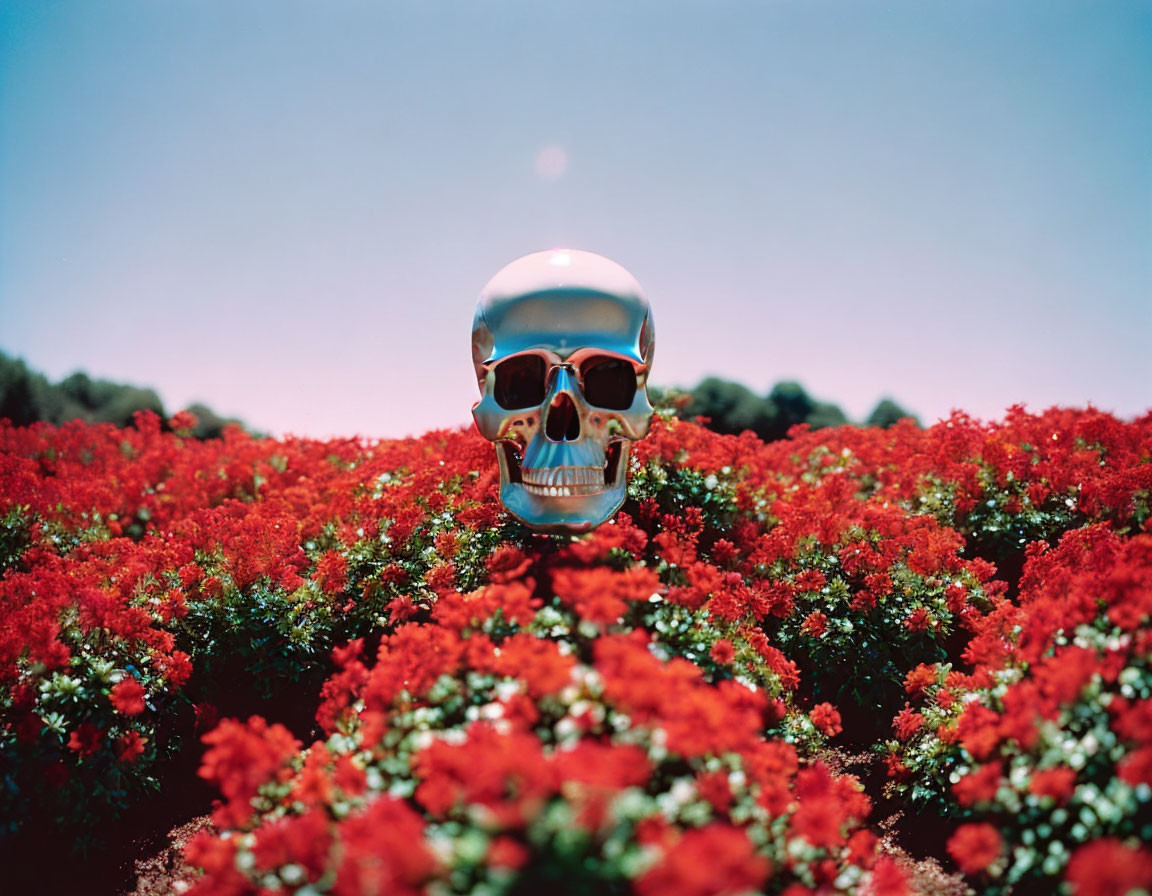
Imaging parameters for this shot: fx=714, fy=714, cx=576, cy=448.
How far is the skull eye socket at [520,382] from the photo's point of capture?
4.13 metres

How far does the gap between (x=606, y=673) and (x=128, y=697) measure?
8.80 ft

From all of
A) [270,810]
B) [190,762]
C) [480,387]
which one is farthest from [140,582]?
[270,810]

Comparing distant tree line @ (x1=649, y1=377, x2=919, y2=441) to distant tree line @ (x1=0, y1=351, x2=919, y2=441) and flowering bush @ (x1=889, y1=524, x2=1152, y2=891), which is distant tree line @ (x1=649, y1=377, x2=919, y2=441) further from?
flowering bush @ (x1=889, y1=524, x2=1152, y2=891)

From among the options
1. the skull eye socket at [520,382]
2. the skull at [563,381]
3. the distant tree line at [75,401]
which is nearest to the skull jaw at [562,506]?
the skull at [563,381]

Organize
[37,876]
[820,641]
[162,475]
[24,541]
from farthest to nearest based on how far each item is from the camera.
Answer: [162,475] → [24,541] → [820,641] → [37,876]

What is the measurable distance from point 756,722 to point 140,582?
4029mm

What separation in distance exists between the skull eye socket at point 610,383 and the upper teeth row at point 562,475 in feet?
1.44

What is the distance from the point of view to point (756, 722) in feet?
7.03

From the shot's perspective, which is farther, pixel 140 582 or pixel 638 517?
pixel 638 517

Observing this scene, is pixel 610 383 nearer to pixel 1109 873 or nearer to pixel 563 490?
pixel 563 490

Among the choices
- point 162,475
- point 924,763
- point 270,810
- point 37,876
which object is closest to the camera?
point 270,810

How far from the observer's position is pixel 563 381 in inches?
153

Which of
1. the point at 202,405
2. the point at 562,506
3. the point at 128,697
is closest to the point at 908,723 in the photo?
the point at 562,506

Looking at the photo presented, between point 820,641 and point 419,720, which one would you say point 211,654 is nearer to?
point 419,720
